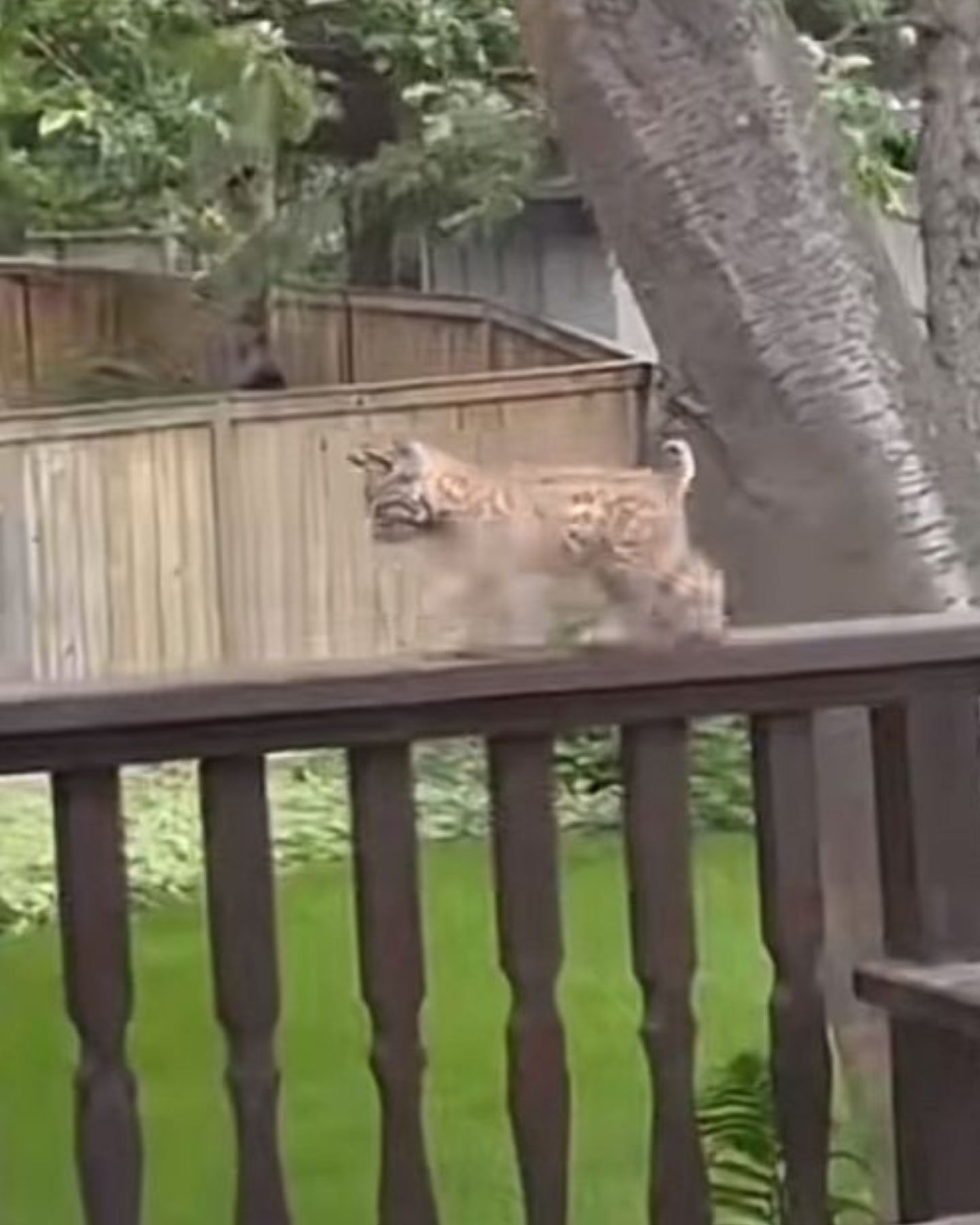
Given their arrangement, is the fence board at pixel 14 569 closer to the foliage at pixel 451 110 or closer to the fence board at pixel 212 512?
the fence board at pixel 212 512

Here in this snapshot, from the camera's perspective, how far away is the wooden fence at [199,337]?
8.64m

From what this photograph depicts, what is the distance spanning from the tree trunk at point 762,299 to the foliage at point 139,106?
3.93 m

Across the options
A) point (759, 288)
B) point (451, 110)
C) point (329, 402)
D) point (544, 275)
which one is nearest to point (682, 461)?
point (759, 288)

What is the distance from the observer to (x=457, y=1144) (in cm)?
432

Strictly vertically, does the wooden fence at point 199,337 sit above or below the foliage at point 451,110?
below

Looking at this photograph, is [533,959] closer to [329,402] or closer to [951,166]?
[951,166]

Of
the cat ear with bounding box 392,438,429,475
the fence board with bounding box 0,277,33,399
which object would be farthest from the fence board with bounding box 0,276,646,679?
the cat ear with bounding box 392,438,429,475

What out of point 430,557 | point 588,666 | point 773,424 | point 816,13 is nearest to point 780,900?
point 588,666

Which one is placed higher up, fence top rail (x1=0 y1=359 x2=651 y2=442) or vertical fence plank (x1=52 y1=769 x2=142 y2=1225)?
fence top rail (x1=0 y1=359 x2=651 y2=442)

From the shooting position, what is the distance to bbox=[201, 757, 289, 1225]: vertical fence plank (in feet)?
6.06

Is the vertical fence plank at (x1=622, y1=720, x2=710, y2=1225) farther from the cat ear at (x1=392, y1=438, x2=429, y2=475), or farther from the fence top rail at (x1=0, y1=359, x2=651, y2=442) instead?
the fence top rail at (x1=0, y1=359, x2=651, y2=442)

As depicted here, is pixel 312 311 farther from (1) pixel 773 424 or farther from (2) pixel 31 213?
(1) pixel 773 424

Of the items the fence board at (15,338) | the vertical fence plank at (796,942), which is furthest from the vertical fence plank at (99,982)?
the fence board at (15,338)

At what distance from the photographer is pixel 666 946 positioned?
6.38 feet
